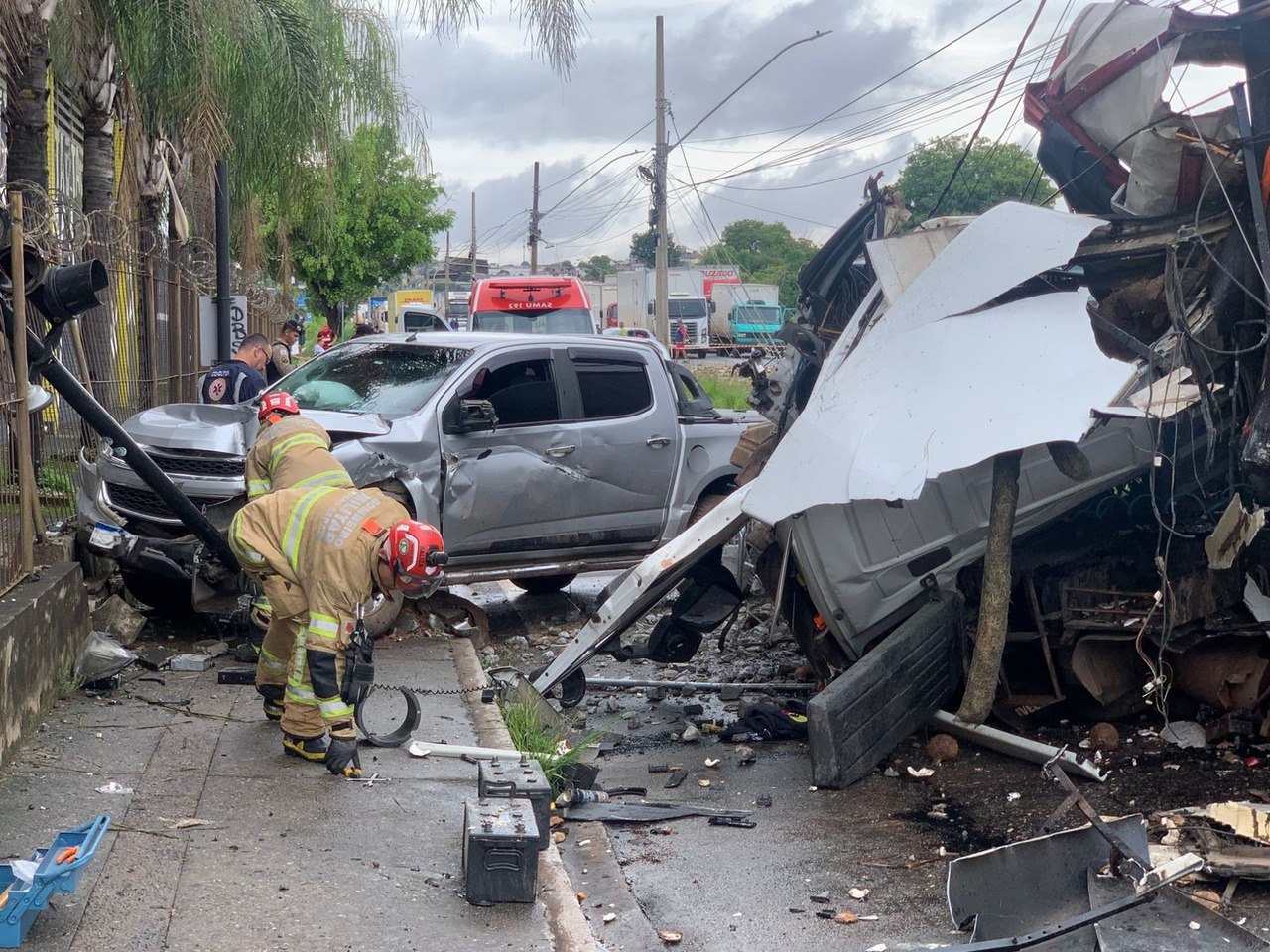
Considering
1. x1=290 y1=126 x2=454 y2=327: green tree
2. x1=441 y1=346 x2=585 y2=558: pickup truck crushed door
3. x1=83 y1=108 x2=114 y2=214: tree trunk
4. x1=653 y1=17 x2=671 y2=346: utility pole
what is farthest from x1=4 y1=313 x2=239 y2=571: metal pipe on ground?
x1=290 y1=126 x2=454 y2=327: green tree

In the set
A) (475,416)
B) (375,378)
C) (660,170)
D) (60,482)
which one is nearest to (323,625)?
(475,416)

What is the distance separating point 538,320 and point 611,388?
13.1 m

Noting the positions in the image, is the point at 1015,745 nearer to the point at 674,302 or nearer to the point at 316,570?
the point at 316,570

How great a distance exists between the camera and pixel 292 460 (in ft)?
21.4

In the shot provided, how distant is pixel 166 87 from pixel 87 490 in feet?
14.7

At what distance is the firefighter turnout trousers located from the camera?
18.0 ft

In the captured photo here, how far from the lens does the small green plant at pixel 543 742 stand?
6.01 m

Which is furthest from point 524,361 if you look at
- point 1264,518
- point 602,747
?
point 1264,518

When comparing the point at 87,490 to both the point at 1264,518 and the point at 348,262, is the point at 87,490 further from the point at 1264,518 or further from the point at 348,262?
the point at 348,262

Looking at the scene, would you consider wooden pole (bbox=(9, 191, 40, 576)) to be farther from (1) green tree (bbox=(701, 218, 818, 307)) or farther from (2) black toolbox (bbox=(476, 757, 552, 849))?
(1) green tree (bbox=(701, 218, 818, 307))

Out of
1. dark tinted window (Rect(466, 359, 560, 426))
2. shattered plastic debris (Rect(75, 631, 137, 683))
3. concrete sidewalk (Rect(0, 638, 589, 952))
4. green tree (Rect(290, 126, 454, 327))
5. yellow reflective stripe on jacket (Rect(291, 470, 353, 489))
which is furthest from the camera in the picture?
green tree (Rect(290, 126, 454, 327))

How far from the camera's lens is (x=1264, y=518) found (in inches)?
241

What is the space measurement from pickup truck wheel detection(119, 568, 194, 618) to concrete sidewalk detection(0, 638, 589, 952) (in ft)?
3.70

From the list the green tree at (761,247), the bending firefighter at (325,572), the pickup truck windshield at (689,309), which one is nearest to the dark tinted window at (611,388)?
the bending firefighter at (325,572)
